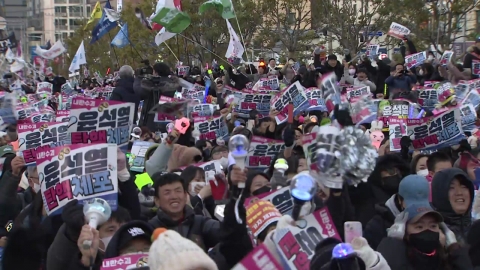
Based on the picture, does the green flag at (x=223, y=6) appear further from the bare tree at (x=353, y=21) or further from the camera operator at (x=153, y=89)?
the bare tree at (x=353, y=21)

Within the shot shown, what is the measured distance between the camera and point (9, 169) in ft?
24.0

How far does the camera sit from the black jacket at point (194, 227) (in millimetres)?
5480

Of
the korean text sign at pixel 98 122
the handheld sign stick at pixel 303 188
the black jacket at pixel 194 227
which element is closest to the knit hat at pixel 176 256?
the handheld sign stick at pixel 303 188

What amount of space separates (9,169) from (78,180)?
1680 mm

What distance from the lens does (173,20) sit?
1705cm

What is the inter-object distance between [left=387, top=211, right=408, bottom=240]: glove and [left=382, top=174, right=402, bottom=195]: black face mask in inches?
55.1

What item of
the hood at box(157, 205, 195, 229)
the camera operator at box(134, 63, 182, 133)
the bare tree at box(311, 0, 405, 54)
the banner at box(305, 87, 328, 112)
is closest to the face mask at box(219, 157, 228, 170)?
the hood at box(157, 205, 195, 229)

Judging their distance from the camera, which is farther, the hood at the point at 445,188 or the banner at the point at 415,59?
the banner at the point at 415,59

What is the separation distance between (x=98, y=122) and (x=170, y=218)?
7.05ft

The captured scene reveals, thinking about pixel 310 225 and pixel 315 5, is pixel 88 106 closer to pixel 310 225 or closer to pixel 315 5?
pixel 310 225

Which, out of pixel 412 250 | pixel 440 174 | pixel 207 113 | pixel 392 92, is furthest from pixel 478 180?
pixel 392 92

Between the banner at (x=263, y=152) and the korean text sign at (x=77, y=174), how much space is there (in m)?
2.70

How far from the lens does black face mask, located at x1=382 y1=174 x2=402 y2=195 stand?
6457 millimetres

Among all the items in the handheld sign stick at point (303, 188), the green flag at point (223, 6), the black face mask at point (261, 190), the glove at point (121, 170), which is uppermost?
the green flag at point (223, 6)
